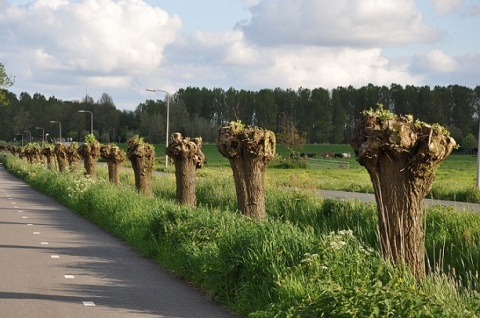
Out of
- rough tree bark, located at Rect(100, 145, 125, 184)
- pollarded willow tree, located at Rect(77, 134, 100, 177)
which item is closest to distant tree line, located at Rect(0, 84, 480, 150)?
pollarded willow tree, located at Rect(77, 134, 100, 177)

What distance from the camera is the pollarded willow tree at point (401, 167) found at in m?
9.87

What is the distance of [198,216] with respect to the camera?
14.3m

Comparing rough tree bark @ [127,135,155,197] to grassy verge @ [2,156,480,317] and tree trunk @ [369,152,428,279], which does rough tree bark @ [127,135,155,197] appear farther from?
tree trunk @ [369,152,428,279]

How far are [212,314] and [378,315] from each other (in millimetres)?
3001

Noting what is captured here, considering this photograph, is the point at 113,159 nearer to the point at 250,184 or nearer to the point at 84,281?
the point at 250,184

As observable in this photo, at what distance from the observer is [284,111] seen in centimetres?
13112

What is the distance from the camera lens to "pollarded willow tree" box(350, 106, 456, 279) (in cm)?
987

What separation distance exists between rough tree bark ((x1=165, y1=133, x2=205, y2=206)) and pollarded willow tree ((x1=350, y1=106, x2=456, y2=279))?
12681 mm

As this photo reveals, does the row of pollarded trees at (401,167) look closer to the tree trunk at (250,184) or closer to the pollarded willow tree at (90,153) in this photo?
the tree trunk at (250,184)

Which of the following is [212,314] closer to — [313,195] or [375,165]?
[375,165]

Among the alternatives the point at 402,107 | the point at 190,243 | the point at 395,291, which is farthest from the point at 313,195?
the point at 402,107

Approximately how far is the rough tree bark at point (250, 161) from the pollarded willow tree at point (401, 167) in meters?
6.58

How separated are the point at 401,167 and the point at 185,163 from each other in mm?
13337

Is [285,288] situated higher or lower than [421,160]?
lower
